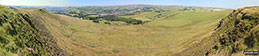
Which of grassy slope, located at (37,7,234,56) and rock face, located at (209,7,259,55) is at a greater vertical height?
rock face, located at (209,7,259,55)

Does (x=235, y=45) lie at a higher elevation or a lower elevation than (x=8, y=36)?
lower

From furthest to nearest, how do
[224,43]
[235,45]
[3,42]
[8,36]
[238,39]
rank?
[224,43]
[238,39]
[235,45]
[8,36]
[3,42]

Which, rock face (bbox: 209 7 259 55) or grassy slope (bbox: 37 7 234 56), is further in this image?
grassy slope (bbox: 37 7 234 56)

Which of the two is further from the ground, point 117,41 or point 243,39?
point 243,39

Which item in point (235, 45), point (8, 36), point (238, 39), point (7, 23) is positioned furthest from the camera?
point (238, 39)

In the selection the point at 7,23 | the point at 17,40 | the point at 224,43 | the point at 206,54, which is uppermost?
the point at 7,23

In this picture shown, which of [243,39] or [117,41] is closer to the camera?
[243,39]

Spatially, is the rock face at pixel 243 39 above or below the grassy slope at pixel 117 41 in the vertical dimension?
above

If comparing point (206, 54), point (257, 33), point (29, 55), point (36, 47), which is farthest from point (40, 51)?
point (257, 33)

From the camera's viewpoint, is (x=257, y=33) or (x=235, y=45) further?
(x=235, y=45)

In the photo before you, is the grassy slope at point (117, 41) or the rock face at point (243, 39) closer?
the rock face at point (243, 39)

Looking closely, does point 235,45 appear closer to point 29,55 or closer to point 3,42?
point 29,55
